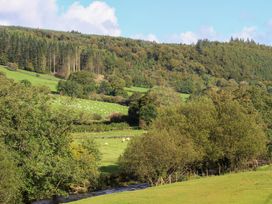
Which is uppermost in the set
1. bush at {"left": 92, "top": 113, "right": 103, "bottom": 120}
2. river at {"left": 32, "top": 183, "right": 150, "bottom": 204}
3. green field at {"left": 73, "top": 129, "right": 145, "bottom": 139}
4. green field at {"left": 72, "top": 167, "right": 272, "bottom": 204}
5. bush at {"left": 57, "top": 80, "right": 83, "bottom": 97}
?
bush at {"left": 57, "top": 80, "right": 83, "bottom": 97}

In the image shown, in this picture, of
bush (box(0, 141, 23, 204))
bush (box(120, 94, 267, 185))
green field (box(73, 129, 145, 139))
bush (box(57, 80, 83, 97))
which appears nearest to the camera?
bush (box(0, 141, 23, 204))

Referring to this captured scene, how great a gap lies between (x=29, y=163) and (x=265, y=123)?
2475 inches

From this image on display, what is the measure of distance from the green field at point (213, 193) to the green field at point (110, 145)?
28213 millimetres

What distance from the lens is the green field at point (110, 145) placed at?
86550 millimetres

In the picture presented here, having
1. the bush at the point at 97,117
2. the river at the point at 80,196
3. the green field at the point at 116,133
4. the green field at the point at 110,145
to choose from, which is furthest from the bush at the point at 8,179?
the bush at the point at 97,117

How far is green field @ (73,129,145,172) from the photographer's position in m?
86.6

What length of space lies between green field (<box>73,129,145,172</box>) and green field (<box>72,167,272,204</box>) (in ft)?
92.6

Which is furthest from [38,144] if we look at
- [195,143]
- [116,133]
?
[116,133]

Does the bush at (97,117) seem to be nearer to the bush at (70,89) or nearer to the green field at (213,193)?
the bush at (70,89)

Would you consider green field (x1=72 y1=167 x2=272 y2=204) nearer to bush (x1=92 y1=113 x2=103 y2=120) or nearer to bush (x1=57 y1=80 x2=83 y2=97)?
bush (x1=92 y1=113 x2=103 y2=120)

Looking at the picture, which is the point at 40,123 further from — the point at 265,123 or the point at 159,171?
the point at 265,123

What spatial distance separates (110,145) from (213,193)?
217ft

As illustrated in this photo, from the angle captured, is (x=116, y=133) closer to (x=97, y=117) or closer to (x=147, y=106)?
(x=147, y=106)

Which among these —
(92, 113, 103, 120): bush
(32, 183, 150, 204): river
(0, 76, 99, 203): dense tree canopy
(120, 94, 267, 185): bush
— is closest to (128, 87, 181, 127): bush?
(92, 113, 103, 120): bush
